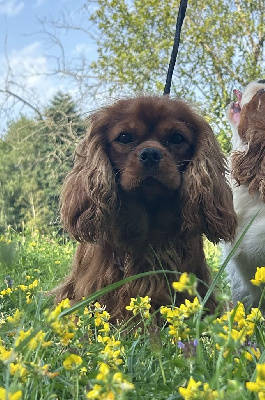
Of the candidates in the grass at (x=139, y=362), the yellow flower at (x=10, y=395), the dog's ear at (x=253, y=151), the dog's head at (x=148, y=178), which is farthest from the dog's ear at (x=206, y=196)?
the yellow flower at (x=10, y=395)

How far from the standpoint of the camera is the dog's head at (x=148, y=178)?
212 centimetres

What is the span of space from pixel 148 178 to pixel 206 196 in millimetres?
357

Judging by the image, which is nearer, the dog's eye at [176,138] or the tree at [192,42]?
the dog's eye at [176,138]

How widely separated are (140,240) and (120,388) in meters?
1.54

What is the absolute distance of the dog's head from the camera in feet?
6.95

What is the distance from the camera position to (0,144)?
1838cm

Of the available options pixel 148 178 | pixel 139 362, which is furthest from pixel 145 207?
pixel 139 362

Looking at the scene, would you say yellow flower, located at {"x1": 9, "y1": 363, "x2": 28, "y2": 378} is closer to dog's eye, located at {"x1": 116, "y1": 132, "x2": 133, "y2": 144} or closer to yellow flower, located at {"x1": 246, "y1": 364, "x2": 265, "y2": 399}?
Answer: yellow flower, located at {"x1": 246, "y1": 364, "x2": 265, "y2": 399}

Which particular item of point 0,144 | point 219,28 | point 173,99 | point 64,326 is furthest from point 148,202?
point 0,144

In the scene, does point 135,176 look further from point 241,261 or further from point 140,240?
point 241,261

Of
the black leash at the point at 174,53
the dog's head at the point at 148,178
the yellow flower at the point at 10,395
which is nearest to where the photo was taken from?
the yellow flower at the point at 10,395

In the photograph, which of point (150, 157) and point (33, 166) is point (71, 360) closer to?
point (150, 157)

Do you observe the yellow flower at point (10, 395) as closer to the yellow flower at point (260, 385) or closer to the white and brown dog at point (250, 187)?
the yellow flower at point (260, 385)

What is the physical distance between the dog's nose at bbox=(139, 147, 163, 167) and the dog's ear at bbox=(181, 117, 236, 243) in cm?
24
